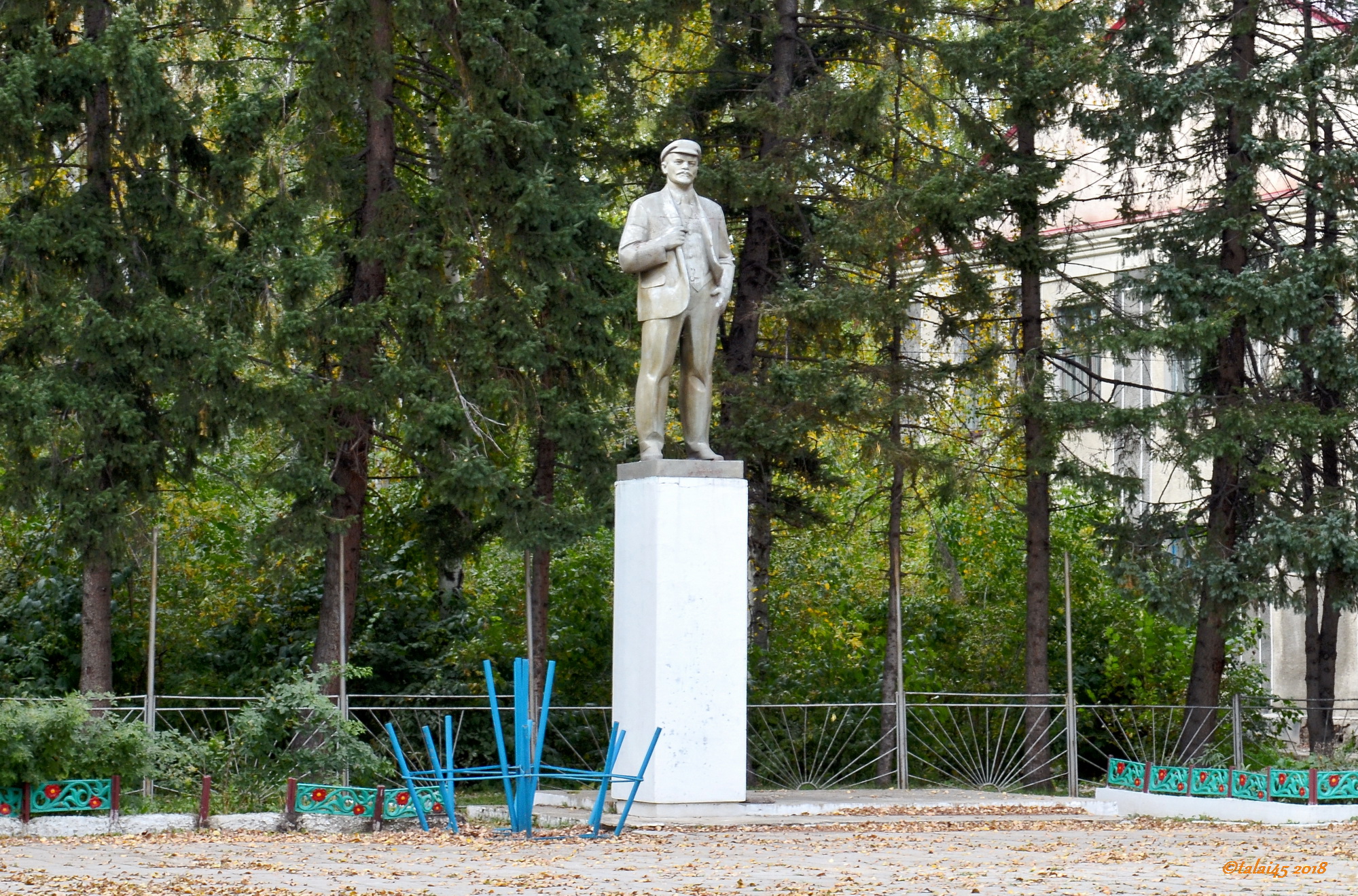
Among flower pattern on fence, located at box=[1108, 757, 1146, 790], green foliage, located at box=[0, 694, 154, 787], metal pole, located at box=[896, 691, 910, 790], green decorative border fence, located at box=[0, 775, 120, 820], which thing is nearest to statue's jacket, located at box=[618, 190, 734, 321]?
green foliage, located at box=[0, 694, 154, 787]

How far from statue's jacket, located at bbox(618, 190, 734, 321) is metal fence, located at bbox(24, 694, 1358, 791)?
4917mm

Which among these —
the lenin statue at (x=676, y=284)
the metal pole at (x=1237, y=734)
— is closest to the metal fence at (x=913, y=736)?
the metal pole at (x=1237, y=734)

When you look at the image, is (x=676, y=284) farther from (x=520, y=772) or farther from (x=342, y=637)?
(x=342, y=637)

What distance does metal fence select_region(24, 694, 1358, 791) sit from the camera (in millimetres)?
15422

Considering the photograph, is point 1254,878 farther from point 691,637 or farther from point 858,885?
point 691,637

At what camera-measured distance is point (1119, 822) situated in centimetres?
1194

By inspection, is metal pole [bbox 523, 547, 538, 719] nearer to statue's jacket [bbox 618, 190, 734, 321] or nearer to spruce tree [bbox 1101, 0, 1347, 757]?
statue's jacket [bbox 618, 190, 734, 321]

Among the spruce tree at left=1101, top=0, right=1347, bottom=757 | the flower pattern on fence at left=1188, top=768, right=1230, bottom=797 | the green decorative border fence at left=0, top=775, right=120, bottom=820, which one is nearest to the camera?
the green decorative border fence at left=0, top=775, right=120, bottom=820

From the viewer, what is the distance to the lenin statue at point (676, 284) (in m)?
11.5

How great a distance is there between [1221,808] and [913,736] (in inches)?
170

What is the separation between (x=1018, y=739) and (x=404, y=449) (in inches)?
257

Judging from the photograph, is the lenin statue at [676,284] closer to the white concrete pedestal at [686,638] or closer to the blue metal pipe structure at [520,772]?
the white concrete pedestal at [686,638]

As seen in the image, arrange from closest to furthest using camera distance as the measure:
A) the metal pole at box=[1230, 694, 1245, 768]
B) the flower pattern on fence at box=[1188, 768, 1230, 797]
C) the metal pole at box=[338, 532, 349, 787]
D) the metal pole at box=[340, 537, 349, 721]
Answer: the flower pattern on fence at box=[1188, 768, 1230, 797] < the metal pole at box=[338, 532, 349, 787] < the metal pole at box=[340, 537, 349, 721] < the metal pole at box=[1230, 694, 1245, 768]

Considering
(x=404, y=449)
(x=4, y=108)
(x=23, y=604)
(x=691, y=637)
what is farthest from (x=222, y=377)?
(x=691, y=637)
